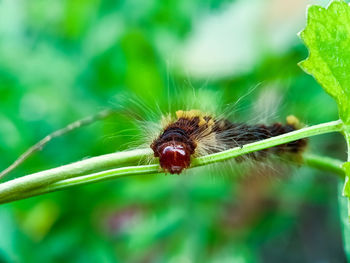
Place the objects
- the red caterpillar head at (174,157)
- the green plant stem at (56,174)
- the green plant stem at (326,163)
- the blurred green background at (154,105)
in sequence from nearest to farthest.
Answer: the green plant stem at (56,174)
the red caterpillar head at (174,157)
the green plant stem at (326,163)
the blurred green background at (154,105)

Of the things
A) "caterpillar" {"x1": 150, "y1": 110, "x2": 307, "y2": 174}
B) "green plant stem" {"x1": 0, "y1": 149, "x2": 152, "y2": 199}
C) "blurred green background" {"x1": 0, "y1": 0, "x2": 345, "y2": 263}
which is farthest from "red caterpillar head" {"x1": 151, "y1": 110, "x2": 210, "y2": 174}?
"blurred green background" {"x1": 0, "y1": 0, "x2": 345, "y2": 263}

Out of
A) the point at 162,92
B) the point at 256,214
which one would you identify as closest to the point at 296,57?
the point at 162,92

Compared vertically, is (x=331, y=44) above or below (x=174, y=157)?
above

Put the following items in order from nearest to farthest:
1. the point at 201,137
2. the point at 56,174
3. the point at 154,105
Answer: the point at 56,174 < the point at 201,137 < the point at 154,105

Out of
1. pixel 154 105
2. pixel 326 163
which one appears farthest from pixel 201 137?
pixel 154 105

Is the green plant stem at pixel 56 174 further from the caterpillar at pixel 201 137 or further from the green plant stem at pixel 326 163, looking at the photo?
the green plant stem at pixel 326 163

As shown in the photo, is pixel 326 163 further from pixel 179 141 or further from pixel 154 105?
pixel 154 105

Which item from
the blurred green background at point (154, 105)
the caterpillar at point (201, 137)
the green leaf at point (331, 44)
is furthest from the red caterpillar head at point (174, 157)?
the blurred green background at point (154, 105)
